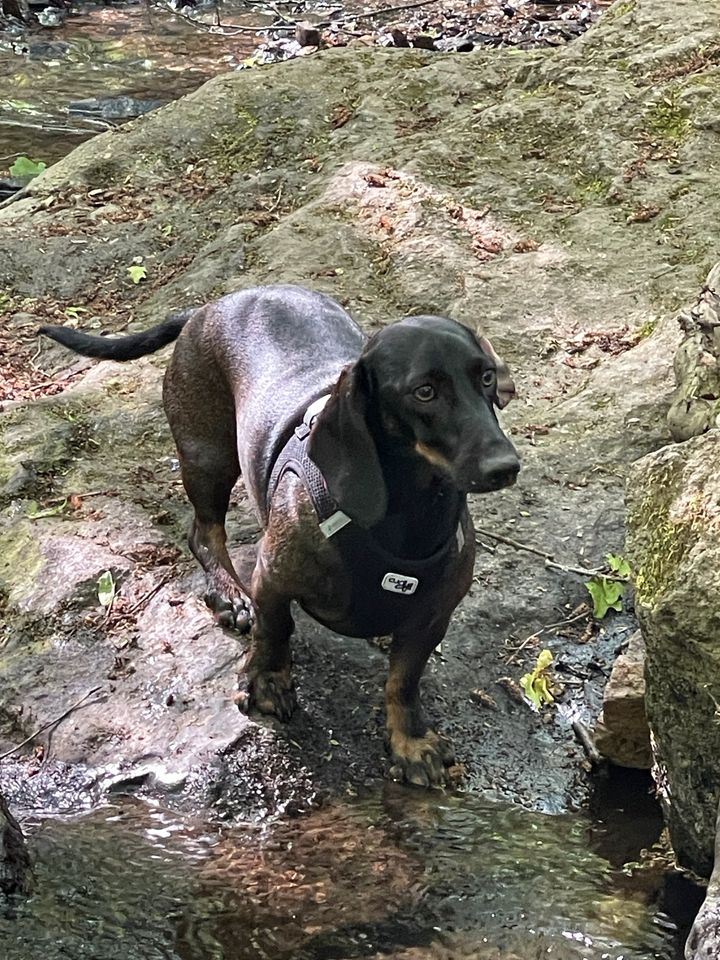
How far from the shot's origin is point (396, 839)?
355 cm

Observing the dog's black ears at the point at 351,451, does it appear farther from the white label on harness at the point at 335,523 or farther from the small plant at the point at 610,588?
the small plant at the point at 610,588

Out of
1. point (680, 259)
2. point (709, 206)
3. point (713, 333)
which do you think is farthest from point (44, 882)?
point (709, 206)

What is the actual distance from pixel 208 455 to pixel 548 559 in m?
1.33

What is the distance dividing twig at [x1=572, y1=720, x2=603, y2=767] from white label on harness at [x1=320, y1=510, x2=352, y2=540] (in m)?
1.07

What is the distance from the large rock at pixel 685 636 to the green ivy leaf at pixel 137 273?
4.74 meters

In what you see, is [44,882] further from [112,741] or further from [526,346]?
[526,346]

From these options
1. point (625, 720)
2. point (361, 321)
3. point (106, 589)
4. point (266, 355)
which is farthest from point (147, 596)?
point (361, 321)

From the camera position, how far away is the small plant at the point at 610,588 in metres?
4.60

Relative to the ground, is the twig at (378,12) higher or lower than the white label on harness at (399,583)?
higher

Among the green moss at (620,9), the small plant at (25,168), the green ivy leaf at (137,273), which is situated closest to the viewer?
the green ivy leaf at (137,273)

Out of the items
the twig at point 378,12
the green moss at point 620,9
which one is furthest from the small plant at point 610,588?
the twig at point 378,12

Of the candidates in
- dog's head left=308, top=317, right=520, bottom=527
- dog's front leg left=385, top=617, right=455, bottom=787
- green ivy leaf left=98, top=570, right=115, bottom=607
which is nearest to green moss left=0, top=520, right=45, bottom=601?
green ivy leaf left=98, top=570, right=115, bottom=607

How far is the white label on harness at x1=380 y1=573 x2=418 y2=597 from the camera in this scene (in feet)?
12.3

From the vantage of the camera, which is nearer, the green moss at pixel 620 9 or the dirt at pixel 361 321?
the dirt at pixel 361 321
